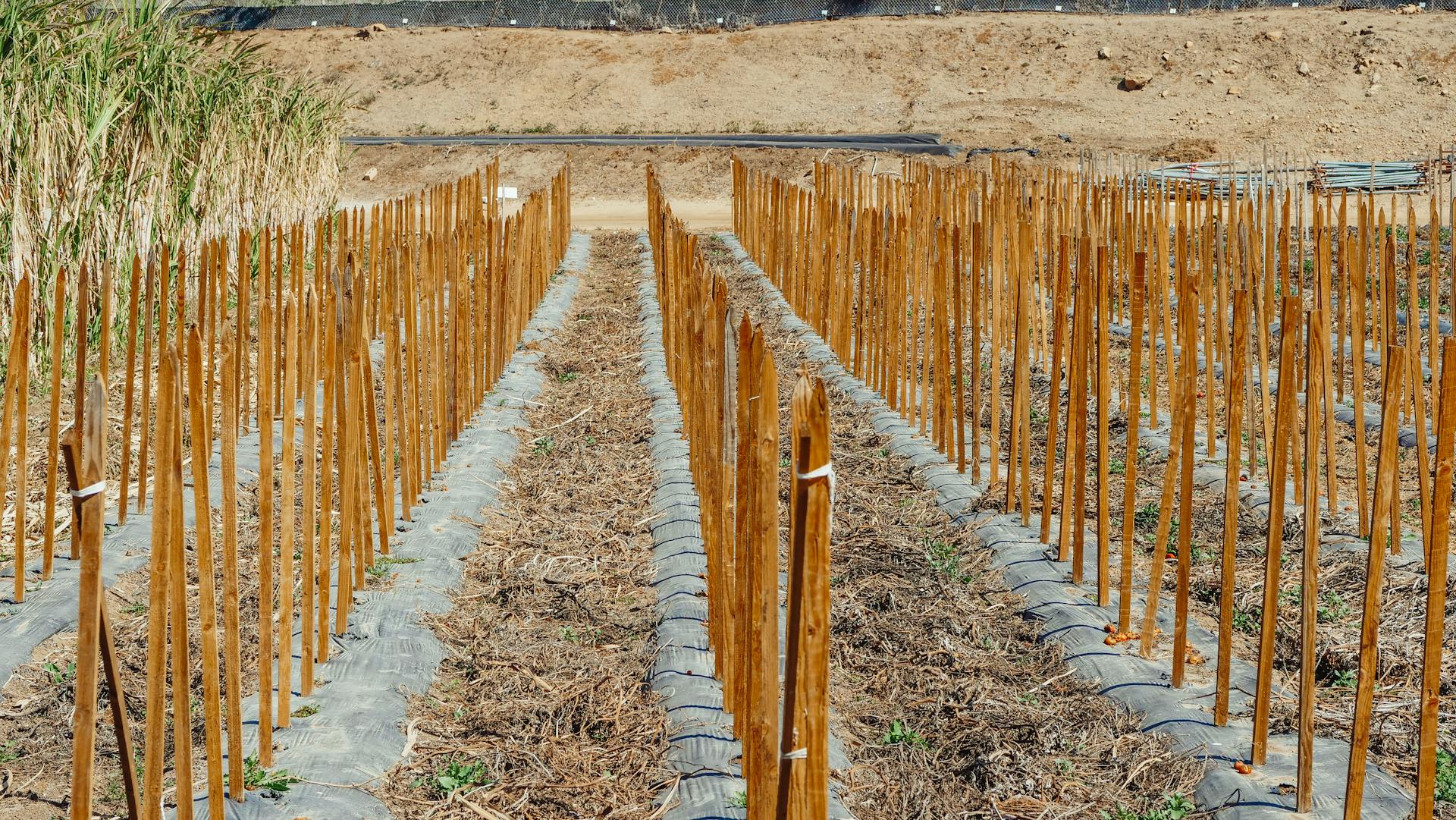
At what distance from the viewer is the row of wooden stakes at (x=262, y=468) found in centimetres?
189

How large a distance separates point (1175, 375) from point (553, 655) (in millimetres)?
2651

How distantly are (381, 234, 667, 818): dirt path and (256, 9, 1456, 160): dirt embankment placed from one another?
1990 cm

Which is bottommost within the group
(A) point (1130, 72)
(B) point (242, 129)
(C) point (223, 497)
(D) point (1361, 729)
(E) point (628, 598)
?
(E) point (628, 598)

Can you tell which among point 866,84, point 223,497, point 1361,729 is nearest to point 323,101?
point 223,497

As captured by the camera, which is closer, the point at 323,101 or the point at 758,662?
the point at 758,662

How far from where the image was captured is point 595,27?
32469 millimetres

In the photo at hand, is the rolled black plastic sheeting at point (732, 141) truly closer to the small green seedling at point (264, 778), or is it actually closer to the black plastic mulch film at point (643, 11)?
the black plastic mulch film at point (643, 11)

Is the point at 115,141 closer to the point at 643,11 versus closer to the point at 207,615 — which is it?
the point at 207,615

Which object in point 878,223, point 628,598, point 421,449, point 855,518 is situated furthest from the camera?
point 878,223

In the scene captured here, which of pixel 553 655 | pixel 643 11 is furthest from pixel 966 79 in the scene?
pixel 553 655

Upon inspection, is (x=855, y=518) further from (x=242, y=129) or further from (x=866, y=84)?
(x=866, y=84)

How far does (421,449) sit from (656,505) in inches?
38.5

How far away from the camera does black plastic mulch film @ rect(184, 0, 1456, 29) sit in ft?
99.3

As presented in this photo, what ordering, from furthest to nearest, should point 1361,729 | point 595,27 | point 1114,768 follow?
1. point 595,27
2. point 1114,768
3. point 1361,729
